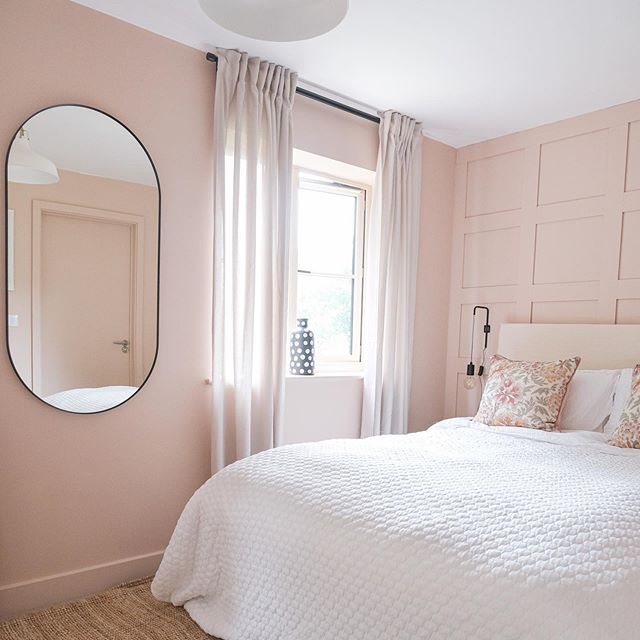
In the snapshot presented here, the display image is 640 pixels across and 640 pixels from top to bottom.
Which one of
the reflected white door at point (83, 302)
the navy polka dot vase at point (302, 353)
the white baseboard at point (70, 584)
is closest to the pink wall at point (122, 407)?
the white baseboard at point (70, 584)

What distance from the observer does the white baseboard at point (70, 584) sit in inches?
85.2

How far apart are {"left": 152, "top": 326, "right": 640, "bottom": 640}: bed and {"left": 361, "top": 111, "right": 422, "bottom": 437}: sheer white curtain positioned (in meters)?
1.04

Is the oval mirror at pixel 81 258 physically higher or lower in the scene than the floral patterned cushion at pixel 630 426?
higher

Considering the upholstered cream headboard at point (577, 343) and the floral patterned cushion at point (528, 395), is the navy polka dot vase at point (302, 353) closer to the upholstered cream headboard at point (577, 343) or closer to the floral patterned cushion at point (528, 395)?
the floral patterned cushion at point (528, 395)

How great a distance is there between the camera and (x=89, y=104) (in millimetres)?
2361

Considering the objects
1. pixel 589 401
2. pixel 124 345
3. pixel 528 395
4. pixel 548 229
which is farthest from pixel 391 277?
pixel 124 345

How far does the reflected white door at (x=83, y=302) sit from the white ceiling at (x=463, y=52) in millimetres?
920

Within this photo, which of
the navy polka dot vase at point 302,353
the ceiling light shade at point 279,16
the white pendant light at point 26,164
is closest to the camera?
the ceiling light shade at point 279,16

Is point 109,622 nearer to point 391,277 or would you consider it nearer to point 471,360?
point 391,277

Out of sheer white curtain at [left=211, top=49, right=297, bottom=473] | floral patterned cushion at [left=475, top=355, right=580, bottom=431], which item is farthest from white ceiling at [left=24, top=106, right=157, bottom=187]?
floral patterned cushion at [left=475, top=355, right=580, bottom=431]

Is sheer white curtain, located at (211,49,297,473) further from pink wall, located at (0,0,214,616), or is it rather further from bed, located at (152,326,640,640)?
bed, located at (152,326,640,640)

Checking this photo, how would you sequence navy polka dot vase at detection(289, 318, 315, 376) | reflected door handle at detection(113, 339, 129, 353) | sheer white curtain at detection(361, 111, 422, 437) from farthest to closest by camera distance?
sheer white curtain at detection(361, 111, 422, 437) < navy polka dot vase at detection(289, 318, 315, 376) < reflected door handle at detection(113, 339, 129, 353)

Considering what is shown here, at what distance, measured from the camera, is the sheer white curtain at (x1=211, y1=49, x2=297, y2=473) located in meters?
2.67

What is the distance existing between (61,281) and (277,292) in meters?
1.00
